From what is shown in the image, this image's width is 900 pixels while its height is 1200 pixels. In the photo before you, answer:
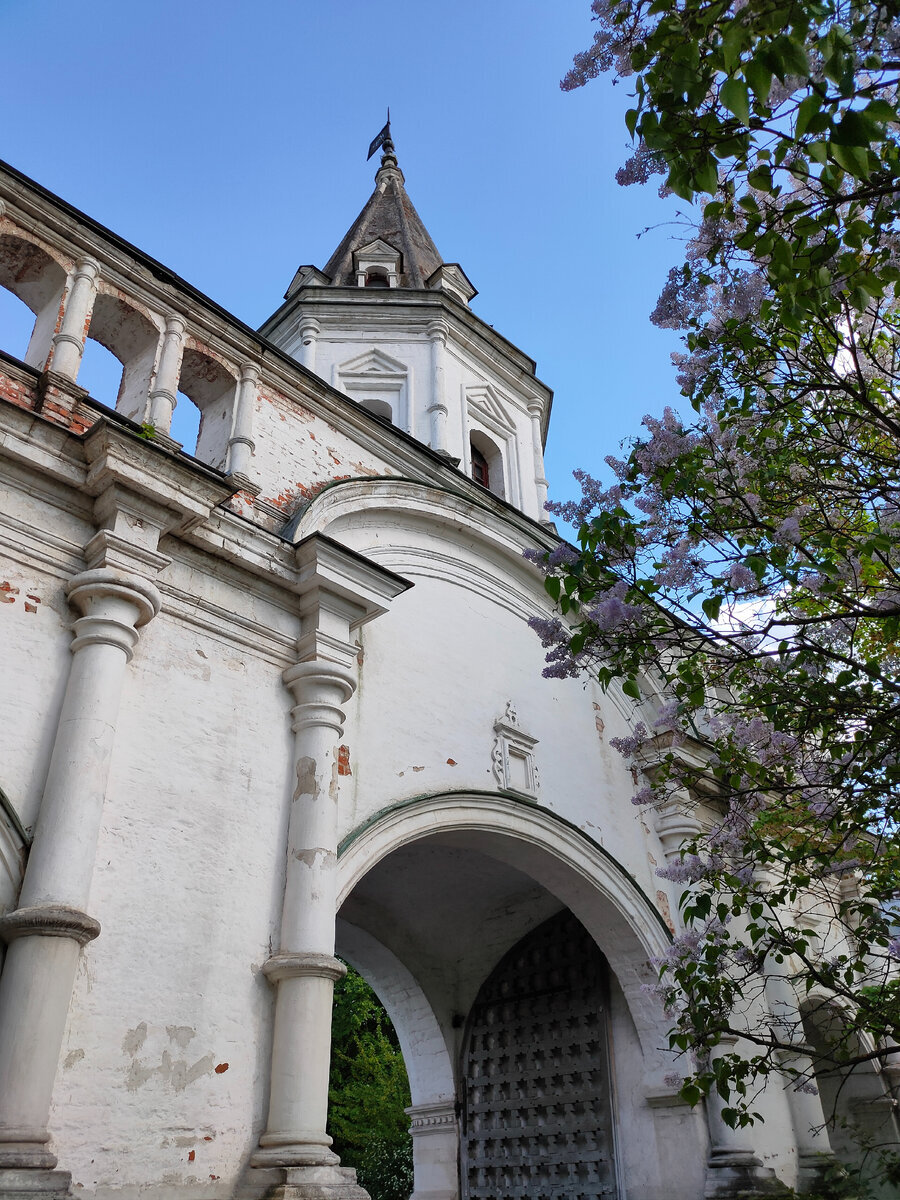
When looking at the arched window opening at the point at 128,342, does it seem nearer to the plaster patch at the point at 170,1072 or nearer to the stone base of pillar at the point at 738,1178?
the plaster patch at the point at 170,1072

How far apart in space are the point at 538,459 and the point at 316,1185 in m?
8.99

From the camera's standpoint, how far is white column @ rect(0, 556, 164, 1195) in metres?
4.04

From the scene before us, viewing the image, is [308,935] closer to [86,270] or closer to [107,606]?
[107,606]

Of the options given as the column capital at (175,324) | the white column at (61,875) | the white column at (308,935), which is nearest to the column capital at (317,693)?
the white column at (308,935)

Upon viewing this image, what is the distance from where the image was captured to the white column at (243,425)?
22.8 feet

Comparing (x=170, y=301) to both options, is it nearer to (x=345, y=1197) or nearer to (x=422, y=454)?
(x=422, y=454)

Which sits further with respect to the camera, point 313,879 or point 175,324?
point 175,324

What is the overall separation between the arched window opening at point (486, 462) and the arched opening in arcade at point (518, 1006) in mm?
4585

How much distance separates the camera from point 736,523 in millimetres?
4746

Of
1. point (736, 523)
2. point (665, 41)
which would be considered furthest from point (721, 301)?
point (665, 41)

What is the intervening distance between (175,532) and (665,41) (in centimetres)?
392

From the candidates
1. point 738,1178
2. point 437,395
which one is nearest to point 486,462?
point 437,395

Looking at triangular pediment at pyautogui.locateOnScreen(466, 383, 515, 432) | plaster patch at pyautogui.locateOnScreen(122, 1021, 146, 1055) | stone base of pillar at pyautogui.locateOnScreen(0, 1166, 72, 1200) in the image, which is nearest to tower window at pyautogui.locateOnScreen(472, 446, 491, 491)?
triangular pediment at pyautogui.locateOnScreen(466, 383, 515, 432)

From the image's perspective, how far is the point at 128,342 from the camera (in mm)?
7145
